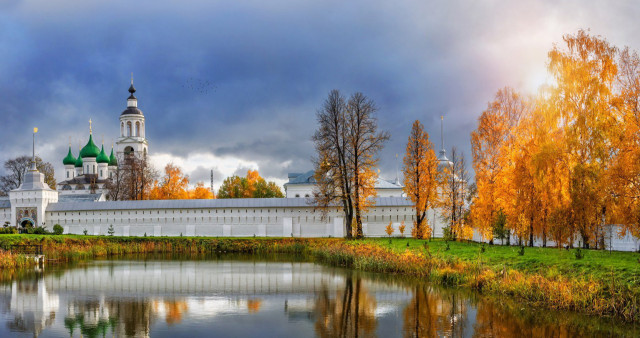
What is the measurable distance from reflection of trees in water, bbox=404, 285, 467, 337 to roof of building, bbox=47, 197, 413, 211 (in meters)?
20.3

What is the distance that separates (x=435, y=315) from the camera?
10.1 metres

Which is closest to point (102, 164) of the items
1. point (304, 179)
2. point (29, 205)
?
point (29, 205)

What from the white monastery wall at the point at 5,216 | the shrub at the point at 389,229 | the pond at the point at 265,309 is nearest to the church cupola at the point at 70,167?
the white monastery wall at the point at 5,216

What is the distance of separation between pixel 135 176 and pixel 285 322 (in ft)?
120

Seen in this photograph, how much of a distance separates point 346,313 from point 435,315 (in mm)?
1545

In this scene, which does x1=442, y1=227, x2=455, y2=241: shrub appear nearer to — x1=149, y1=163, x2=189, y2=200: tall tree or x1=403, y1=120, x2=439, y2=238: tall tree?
x1=403, y1=120, x2=439, y2=238: tall tree

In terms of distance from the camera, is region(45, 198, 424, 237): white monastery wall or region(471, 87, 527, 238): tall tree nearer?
region(471, 87, 527, 238): tall tree

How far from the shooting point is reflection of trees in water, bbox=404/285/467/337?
890 centimetres

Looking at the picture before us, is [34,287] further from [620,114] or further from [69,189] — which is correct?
[69,189]

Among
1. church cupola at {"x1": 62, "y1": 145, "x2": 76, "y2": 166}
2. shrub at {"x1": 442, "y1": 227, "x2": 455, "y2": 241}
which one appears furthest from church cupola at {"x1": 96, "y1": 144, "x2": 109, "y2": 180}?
shrub at {"x1": 442, "y1": 227, "x2": 455, "y2": 241}

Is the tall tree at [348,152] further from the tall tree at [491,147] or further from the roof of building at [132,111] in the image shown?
the roof of building at [132,111]

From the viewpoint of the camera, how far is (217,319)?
9.82 metres

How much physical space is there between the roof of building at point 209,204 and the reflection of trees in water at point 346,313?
19.3m

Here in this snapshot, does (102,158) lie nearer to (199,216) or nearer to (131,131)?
(131,131)
